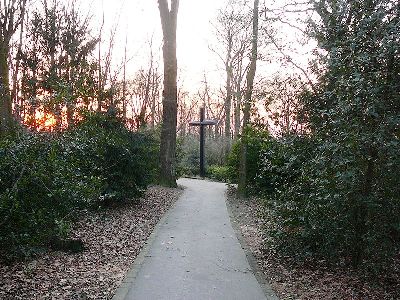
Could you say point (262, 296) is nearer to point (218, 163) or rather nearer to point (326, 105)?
point (326, 105)

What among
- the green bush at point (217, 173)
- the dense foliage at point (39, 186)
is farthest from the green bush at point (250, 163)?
the dense foliage at point (39, 186)

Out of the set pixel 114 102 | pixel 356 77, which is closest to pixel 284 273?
pixel 356 77

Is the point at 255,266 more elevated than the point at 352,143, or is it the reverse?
the point at 352,143

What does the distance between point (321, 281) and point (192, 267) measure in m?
2.28

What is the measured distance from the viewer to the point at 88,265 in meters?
7.45

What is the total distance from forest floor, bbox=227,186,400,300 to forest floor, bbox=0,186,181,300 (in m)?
2.65

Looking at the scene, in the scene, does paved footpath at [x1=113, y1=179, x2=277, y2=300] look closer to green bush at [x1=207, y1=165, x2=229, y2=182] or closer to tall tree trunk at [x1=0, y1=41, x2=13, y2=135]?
tall tree trunk at [x1=0, y1=41, x2=13, y2=135]

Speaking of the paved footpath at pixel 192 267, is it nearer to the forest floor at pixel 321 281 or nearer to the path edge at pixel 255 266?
the path edge at pixel 255 266

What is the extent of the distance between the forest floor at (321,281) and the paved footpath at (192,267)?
0.37 m

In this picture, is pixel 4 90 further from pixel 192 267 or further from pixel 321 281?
pixel 321 281

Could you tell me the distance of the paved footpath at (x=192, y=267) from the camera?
6223mm

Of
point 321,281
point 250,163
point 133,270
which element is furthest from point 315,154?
point 250,163

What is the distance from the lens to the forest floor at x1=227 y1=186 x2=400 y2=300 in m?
6.18

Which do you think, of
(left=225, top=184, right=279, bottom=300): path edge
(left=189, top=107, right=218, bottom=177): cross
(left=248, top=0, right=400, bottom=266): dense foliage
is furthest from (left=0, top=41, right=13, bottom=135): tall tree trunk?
(left=189, top=107, right=218, bottom=177): cross
